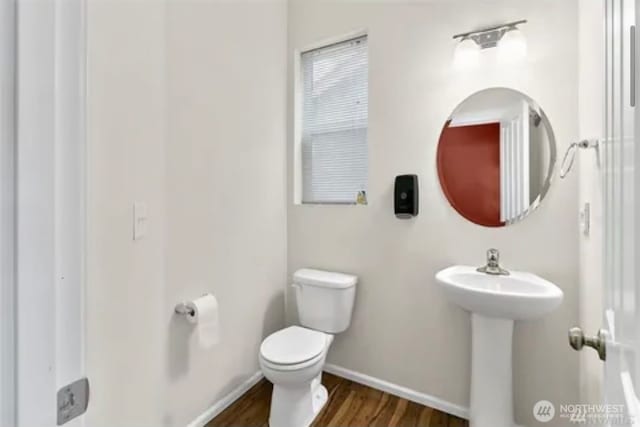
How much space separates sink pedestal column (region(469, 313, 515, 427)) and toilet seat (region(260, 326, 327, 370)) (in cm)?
78

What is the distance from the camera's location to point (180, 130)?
1.51m

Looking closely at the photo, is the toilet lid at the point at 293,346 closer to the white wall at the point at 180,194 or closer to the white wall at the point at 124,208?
A: the white wall at the point at 180,194

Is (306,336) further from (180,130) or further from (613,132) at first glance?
(613,132)

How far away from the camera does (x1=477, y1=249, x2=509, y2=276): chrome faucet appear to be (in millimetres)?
1575

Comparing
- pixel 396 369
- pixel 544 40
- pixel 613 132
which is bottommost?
pixel 396 369

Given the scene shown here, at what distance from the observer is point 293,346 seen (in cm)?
168

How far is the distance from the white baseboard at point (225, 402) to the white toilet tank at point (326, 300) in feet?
1.57

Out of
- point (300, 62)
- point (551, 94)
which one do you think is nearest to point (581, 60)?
point (551, 94)

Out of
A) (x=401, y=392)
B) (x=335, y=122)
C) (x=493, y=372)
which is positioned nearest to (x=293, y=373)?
(x=401, y=392)

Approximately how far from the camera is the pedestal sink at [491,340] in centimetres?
137

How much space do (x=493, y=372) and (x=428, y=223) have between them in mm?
801

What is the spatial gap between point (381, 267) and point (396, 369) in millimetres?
632

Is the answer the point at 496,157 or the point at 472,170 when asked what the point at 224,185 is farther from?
the point at 496,157

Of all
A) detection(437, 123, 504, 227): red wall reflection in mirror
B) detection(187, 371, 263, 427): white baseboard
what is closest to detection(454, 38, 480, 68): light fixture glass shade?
detection(437, 123, 504, 227): red wall reflection in mirror
